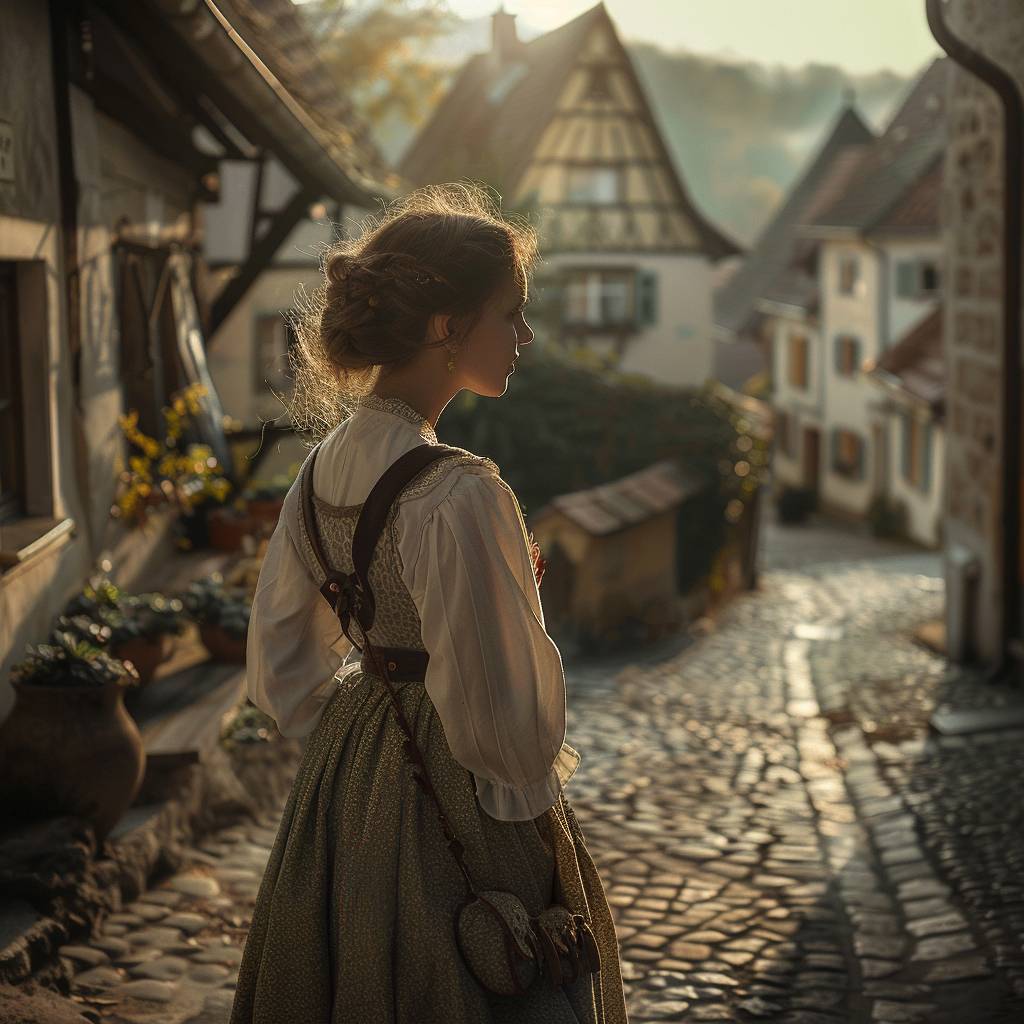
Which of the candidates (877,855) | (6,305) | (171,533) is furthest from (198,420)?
(877,855)

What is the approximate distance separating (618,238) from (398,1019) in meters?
23.9

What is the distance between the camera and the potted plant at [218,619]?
19.9 ft

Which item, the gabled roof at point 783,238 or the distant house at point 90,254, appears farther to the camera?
the gabled roof at point 783,238

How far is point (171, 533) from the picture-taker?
7.79 m

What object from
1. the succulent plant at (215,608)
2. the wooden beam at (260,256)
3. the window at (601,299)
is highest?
the window at (601,299)

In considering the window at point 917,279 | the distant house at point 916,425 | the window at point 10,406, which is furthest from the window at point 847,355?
the window at point 10,406

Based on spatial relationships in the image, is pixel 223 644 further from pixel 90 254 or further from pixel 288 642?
pixel 288 642

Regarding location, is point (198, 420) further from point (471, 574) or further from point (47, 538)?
point (471, 574)

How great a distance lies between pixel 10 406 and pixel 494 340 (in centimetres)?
330

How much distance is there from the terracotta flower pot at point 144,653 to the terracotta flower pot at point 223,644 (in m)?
0.46

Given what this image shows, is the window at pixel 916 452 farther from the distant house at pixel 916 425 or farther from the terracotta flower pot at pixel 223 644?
the terracotta flower pot at pixel 223 644

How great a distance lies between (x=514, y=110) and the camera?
1016 inches

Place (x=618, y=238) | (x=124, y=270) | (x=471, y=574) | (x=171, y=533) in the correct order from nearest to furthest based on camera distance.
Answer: (x=471, y=574) < (x=124, y=270) < (x=171, y=533) < (x=618, y=238)

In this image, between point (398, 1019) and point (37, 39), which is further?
point (37, 39)
